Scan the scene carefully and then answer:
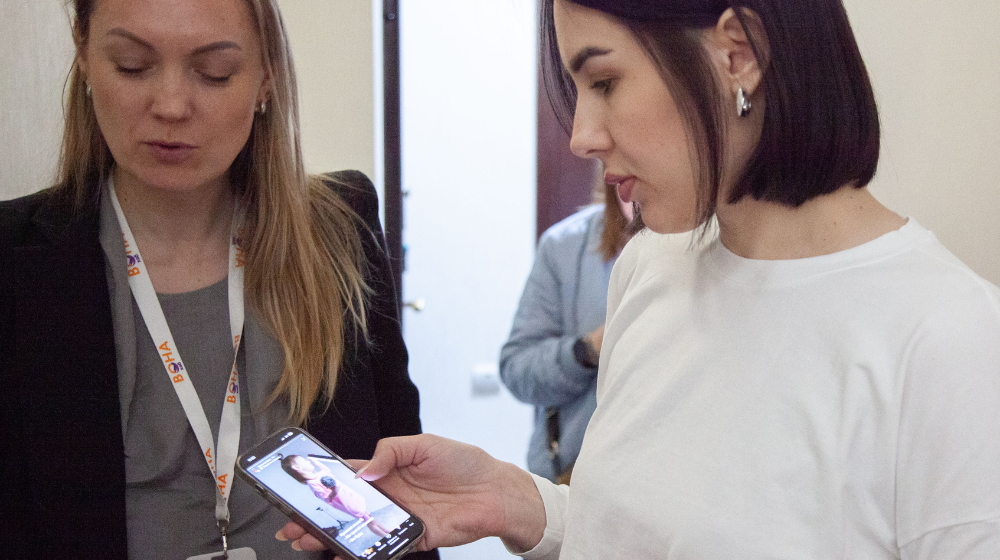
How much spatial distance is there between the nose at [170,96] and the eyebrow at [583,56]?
23.9 inches

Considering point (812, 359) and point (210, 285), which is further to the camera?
point (210, 285)

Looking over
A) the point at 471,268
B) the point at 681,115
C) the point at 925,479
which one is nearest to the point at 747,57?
the point at 681,115

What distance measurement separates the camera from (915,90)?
4.97ft

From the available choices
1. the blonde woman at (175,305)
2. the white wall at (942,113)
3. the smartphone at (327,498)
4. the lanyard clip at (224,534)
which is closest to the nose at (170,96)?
the blonde woman at (175,305)

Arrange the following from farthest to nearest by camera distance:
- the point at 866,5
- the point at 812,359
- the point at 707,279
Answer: the point at 866,5, the point at 707,279, the point at 812,359

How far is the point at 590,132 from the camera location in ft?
2.78

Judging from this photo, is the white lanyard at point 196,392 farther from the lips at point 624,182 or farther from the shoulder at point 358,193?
the lips at point 624,182

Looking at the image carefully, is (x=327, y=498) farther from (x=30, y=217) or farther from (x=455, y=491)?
(x=30, y=217)

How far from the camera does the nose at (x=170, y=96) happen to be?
1090mm

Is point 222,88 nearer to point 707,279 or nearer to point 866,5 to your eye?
point 707,279

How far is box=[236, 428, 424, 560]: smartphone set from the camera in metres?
0.97

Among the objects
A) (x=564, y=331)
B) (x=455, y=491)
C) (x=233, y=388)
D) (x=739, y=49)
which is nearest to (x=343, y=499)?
(x=455, y=491)

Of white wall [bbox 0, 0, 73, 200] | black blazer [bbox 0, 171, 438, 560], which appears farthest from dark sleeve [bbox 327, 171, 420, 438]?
white wall [bbox 0, 0, 73, 200]

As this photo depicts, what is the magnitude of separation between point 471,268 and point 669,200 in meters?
2.77
